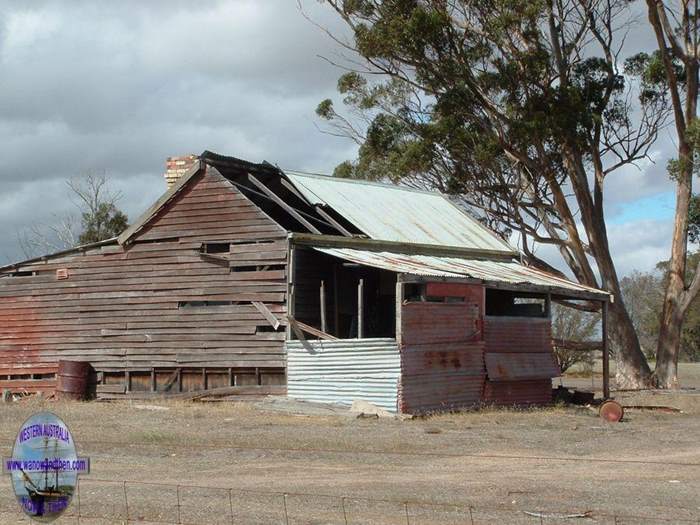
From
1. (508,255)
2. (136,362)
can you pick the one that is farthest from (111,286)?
(508,255)

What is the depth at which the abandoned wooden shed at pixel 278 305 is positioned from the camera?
68.9ft

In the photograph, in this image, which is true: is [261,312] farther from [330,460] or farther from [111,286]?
[330,460]

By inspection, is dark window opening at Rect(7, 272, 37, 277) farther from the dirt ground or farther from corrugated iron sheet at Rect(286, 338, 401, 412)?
corrugated iron sheet at Rect(286, 338, 401, 412)

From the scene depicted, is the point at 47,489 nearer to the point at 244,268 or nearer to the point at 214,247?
the point at 244,268

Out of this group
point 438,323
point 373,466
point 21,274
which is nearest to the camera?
point 373,466

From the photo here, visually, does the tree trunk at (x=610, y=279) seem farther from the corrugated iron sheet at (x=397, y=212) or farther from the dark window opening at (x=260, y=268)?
the dark window opening at (x=260, y=268)

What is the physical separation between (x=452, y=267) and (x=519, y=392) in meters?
3.31

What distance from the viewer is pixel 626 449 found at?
16109 mm

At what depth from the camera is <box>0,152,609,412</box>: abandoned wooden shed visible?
68.9 feet

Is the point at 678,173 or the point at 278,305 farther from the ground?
the point at 678,173

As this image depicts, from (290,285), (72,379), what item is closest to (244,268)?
(290,285)

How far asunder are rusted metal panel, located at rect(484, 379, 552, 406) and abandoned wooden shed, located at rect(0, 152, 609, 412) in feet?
0.14

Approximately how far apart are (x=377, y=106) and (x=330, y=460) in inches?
986

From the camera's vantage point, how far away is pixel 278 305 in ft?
73.7
